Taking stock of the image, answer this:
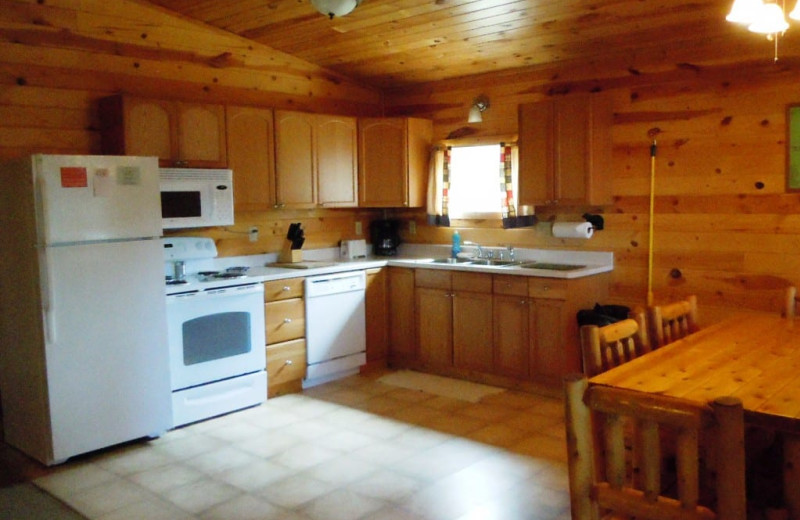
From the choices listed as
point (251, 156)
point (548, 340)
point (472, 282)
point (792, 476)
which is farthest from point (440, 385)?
point (792, 476)

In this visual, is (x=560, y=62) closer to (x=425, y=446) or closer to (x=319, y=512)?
(x=425, y=446)

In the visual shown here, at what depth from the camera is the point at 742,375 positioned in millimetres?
2195

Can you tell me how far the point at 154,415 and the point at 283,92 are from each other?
2.60 metres

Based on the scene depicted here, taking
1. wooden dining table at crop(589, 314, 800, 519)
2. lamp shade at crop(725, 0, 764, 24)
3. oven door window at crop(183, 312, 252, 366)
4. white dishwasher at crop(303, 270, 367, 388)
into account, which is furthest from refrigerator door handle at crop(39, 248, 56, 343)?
lamp shade at crop(725, 0, 764, 24)

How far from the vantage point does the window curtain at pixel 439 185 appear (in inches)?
220

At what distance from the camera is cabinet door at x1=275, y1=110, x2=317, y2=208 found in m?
5.00

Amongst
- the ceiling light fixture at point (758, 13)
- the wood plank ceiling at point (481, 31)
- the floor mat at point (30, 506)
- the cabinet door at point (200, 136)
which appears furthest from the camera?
the cabinet door at point (200, 136)

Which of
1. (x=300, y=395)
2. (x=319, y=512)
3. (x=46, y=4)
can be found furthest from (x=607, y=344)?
(x=46, y=4)

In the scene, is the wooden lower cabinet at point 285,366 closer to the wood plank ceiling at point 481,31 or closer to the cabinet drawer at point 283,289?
the cabinet drawer at point 283,289

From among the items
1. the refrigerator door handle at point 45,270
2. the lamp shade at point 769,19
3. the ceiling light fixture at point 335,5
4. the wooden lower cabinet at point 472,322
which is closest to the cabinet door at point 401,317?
the wooden lower cabinet at point 472,322

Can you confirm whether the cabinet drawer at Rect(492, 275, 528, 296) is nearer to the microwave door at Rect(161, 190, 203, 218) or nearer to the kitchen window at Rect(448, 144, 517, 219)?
the kitchen window at Rect(448, 144, 517, 219)

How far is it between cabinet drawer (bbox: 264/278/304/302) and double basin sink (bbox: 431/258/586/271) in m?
1.06

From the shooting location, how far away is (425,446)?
383cm

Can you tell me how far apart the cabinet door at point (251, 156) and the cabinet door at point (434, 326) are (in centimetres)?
131
